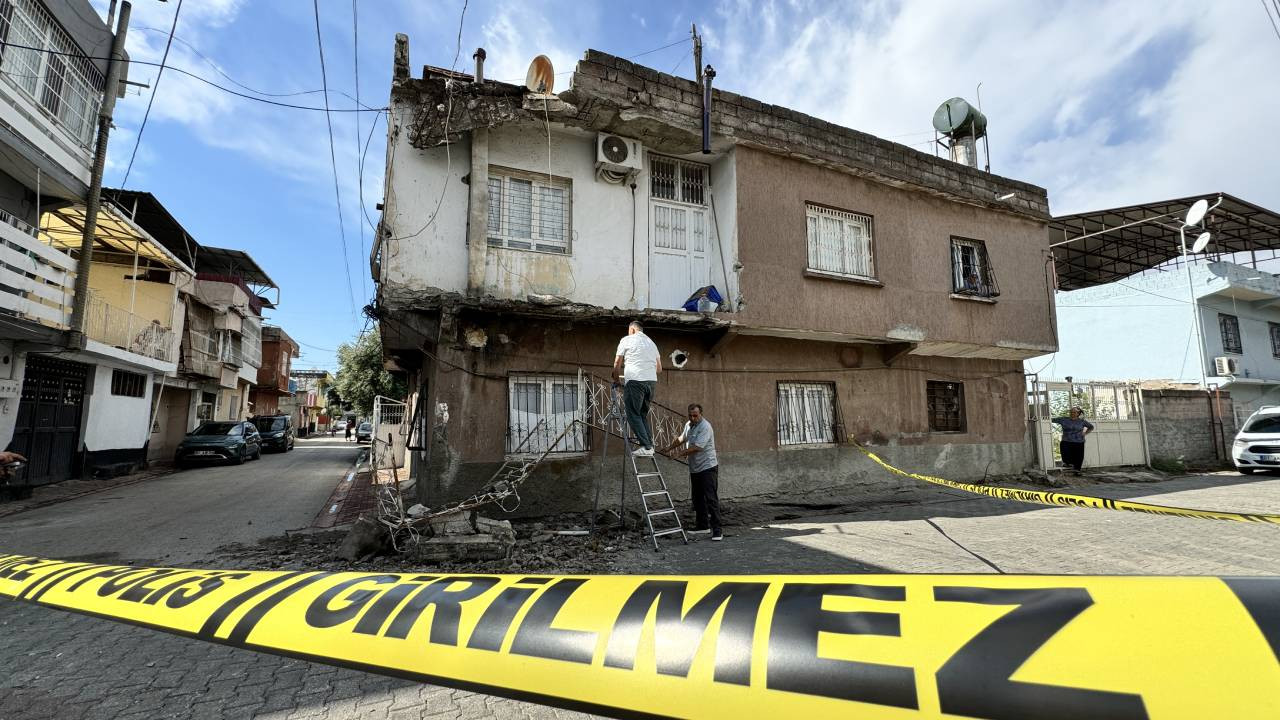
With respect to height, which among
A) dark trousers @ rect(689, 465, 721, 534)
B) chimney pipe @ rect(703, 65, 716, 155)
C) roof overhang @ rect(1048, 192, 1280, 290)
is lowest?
dark trousers @ rect(689, 465, 721, 534)

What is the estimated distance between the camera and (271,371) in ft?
121

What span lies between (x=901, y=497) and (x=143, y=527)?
1127cm

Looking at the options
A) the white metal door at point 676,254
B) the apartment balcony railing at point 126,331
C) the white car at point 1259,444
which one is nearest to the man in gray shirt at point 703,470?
the white metal door at point 676,254

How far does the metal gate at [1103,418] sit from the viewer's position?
1255cm

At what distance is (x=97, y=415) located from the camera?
13773 millimetres

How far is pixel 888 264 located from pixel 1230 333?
1871 cm

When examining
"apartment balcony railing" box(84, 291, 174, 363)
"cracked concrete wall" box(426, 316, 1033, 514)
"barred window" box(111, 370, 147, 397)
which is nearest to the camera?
"cracked concrete wall" box(426, 316, 1033, 514)

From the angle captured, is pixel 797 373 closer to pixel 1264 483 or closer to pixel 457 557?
pixel 457 557

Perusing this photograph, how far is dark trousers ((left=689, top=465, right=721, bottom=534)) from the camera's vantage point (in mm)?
6391

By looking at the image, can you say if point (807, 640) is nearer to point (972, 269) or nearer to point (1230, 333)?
point (972, 269)

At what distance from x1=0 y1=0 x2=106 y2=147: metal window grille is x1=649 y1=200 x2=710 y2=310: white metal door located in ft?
36.5

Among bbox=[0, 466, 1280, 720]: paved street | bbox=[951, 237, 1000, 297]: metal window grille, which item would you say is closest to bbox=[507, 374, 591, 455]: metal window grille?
bbox=[0, 466, 1280, 720]: paved street

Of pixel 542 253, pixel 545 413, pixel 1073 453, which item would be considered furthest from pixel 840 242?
pixel 1073 453

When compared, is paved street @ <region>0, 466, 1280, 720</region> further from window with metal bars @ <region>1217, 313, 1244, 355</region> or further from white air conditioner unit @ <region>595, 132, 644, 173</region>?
window with metal bars @ <region>1217, 313, 1244, 355</region>
